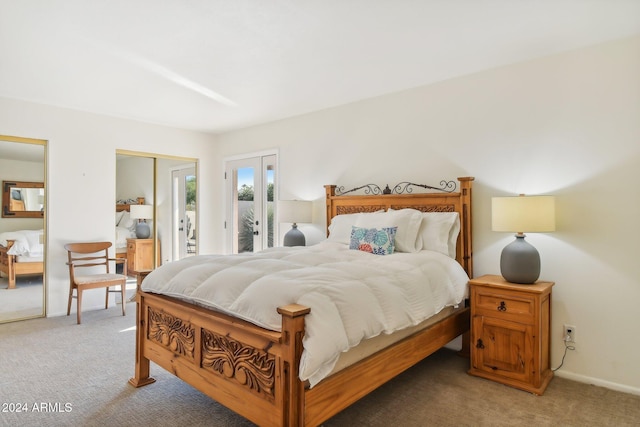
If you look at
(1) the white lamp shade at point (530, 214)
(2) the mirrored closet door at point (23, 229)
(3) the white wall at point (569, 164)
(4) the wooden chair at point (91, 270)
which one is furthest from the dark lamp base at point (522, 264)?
(2) the mirrored closet door at point (23, 229)

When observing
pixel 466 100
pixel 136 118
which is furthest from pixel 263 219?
pixel 466 100

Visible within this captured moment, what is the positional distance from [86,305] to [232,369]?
3561 mm

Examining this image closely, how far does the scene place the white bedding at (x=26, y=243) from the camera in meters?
4.28

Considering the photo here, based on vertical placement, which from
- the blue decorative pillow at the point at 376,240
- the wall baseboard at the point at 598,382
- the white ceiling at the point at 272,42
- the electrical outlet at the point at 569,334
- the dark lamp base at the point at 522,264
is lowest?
the wall baseboard at the point at 598,382

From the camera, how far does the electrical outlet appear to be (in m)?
2.80

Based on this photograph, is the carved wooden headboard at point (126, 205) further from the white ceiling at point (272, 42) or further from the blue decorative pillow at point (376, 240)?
the blue decorative pillow at point (376, 240)

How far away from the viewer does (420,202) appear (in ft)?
11.6

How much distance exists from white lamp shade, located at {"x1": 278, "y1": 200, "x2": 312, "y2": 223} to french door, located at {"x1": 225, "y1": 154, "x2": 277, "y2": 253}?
A: 80cm

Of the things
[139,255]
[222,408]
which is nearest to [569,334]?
[222,408]

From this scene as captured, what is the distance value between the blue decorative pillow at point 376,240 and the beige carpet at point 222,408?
95cm

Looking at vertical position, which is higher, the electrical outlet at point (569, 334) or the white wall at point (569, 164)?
the white wall at point (569, 164)

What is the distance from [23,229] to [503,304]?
4.92 metres

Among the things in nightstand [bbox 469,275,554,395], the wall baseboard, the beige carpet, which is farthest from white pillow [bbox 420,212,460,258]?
the wall baseboard

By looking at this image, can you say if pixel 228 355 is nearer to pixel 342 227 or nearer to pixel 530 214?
pixel 342 227
